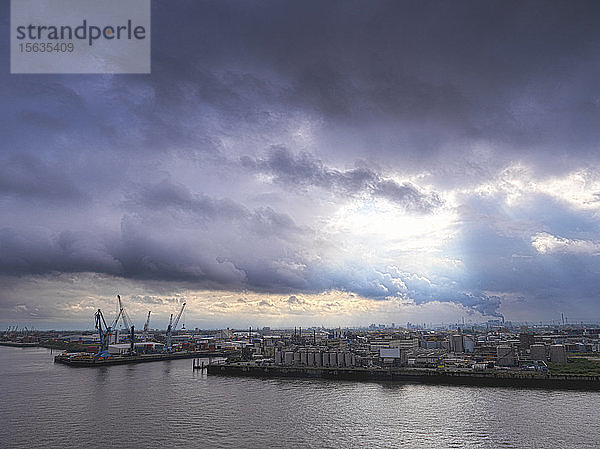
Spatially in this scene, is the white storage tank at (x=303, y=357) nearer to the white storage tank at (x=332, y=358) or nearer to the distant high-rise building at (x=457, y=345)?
the white storage tank at (x=332, y=358)

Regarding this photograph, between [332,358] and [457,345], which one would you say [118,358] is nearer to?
[332,358]

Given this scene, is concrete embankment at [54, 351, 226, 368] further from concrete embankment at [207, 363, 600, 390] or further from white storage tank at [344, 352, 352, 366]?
white storage tank at [344, 352, 352, 366]

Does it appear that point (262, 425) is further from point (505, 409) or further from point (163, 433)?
point (505, 409)

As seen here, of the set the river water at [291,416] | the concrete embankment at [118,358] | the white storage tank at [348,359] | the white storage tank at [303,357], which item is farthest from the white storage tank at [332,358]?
the concrete embankment at [118,358]

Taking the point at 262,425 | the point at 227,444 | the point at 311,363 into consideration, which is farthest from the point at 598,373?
the point at 227,444

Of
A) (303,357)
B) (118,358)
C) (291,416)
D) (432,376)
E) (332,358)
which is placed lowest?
(118,358)

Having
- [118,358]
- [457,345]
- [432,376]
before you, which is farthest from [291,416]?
[118,358]

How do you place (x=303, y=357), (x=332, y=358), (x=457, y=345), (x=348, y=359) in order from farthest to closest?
Answer: (x=457, y=345) → (x=303, y=357) → (x=332, y=358) → (x=348, y=359)
